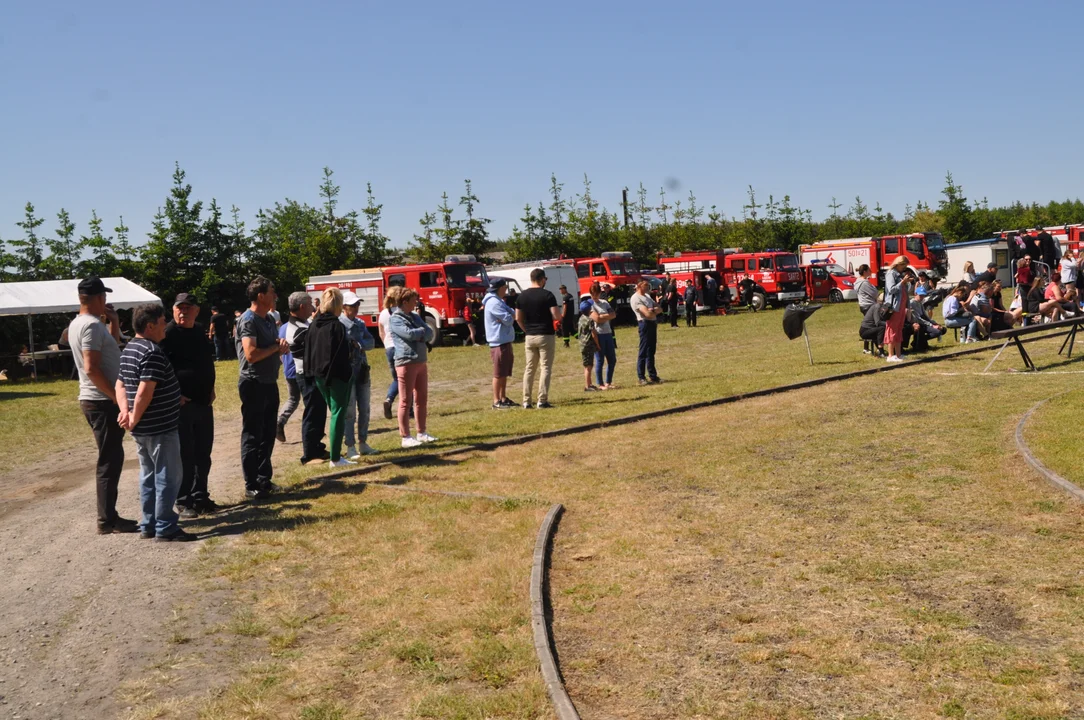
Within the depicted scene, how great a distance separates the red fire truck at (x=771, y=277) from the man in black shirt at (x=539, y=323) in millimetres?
30009

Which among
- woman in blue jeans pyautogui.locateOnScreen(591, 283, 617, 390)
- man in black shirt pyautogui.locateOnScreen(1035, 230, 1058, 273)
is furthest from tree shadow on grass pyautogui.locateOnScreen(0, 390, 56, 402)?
man in black shirt pyautogui.locateOnScreen(1035, 230, 1058, 273)

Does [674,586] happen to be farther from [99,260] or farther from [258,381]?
[99,260]

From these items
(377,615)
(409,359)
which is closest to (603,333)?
(409,359)

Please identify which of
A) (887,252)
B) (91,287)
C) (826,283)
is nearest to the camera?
(91,287)

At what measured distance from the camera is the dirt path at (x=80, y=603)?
4914 millimetres

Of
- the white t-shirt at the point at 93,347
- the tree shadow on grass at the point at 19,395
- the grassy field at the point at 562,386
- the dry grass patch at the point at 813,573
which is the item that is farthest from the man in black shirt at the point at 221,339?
the white t-shirt at the point at 93,347

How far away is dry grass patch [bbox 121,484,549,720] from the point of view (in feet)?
15.0

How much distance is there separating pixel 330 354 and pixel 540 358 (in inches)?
190

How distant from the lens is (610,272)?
130 ft

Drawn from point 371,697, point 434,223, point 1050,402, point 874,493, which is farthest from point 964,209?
point 371,697

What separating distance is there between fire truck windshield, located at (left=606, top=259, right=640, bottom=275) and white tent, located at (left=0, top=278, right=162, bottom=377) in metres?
16.5

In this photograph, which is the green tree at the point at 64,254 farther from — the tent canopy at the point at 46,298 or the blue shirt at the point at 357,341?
the blue shirt at the point at 357,341

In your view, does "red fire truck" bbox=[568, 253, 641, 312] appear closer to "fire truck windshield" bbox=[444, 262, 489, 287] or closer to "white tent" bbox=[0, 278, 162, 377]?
"fire truck windshield" bbox=[444, 262, 489, 287]

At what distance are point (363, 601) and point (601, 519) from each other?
219cm
